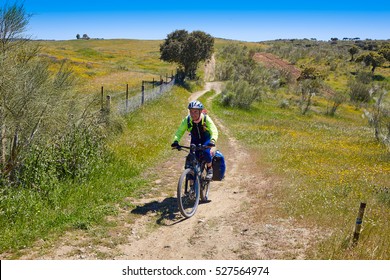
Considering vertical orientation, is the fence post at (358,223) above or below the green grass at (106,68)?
below

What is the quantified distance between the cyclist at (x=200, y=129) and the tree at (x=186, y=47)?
126 feet

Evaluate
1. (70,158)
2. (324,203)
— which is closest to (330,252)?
(324,203)

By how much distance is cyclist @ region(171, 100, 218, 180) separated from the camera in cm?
746

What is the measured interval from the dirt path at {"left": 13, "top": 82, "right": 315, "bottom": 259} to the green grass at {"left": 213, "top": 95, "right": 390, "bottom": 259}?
1.65ft

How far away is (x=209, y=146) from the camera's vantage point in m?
7.41

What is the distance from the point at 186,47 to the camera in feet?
148

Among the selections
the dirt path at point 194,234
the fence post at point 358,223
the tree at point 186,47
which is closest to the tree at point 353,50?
the tree at point 186,47

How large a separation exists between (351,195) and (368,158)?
7239 millimetres

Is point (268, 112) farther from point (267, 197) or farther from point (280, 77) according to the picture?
point (280, 77)

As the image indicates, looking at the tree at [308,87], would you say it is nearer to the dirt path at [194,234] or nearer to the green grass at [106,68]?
the green grass at [106,68]

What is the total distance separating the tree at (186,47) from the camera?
44.6 m

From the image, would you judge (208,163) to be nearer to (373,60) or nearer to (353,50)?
(373,60)

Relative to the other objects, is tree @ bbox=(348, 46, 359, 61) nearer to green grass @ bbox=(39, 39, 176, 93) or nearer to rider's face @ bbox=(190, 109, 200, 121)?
green grass @ bbox=(39, 39, 176, 93)

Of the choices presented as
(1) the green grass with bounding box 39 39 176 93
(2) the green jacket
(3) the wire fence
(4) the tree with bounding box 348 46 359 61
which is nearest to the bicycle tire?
(2) the green jacket
